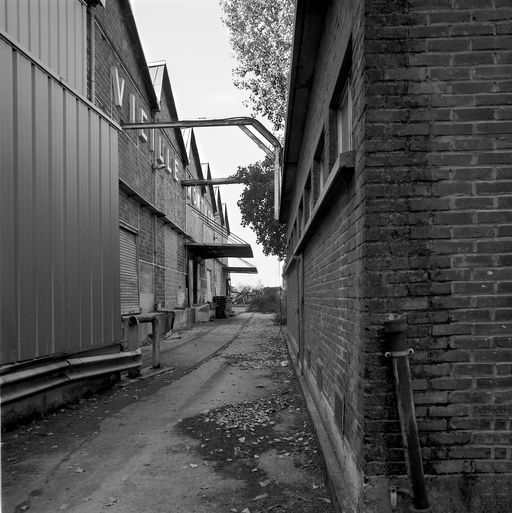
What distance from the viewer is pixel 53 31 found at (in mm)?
6945

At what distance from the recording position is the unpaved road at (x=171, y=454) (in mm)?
3484

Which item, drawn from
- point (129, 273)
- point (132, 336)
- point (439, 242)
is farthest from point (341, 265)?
point (129, 273)

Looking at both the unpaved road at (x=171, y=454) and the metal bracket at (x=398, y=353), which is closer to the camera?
the metal bracket at (x=398, y=353)

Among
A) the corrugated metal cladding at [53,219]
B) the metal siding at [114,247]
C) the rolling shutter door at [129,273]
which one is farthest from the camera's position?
the rolling shutter door at [129,273]

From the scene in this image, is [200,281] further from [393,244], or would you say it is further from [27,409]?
[393,244]

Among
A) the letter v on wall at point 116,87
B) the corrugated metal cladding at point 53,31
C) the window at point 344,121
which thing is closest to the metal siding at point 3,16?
the corrugated metal cladding at point 53,31

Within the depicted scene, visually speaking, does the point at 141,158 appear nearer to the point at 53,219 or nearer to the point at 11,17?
the point at 11,17

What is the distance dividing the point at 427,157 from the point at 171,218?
54.7ft

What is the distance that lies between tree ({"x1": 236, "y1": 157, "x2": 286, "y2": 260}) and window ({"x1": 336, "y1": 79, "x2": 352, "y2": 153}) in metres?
18.5

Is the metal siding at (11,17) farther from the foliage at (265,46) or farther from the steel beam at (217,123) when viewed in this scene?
the foliage at (265,46)

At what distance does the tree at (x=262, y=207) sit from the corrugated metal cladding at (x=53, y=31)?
49.2 feet

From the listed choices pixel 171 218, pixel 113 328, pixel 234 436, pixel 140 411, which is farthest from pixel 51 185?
pixel 171 218

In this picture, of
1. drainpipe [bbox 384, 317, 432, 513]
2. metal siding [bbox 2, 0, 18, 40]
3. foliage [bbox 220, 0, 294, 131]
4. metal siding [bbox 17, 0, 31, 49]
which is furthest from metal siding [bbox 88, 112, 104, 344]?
foliage [bbox 220, 0, 294, 131]

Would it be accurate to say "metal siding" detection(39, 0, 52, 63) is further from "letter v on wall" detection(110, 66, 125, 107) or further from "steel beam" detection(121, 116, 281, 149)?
"letter v on wall" detection(110, 66, 125, 107)
